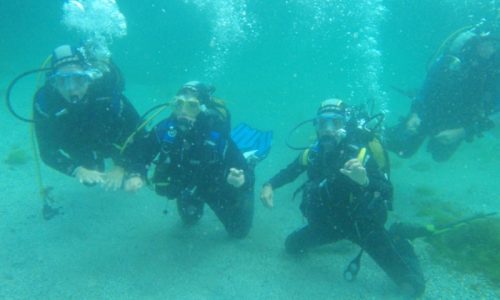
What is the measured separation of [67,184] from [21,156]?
5.89 feet

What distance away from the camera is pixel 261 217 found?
22.8ft

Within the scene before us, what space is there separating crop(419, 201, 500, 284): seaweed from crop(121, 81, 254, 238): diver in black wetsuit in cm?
316

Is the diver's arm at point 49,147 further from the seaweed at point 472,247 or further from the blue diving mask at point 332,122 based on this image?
the seaweed at point 472,247

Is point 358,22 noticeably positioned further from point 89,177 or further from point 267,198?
point 89,177

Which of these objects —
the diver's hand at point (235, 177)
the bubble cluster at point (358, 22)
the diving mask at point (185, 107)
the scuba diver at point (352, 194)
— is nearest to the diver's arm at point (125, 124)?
the diving mask at point (185, 107)

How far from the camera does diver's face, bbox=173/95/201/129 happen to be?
15.9ft

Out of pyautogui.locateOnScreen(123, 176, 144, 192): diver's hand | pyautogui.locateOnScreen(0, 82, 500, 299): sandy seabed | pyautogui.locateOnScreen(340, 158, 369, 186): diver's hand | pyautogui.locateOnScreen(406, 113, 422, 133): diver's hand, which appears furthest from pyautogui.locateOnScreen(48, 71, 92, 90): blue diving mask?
pyautogui.locateOnScreen(406, 113, 422, 133): diver's hand

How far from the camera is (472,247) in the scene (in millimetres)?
5660

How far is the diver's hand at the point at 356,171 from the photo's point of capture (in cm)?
401

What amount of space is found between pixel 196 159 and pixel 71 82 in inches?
87.8

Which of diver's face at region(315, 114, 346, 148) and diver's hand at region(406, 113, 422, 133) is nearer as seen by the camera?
diver's face at region(315, 114, 346, 148)

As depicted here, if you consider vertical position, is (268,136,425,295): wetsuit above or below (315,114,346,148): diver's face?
below

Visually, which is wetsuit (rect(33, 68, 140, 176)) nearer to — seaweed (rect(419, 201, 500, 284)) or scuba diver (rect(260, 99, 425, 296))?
scuba diver (rect(260, 99, 425, 296))

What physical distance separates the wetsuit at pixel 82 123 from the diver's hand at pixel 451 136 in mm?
6108
